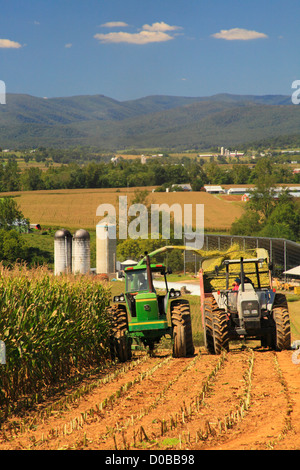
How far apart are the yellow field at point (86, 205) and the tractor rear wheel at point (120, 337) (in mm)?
89337

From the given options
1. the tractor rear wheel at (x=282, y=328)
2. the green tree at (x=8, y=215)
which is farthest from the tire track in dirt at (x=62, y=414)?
the green tree at (x=8, y=215)

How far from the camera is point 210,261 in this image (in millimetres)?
22422

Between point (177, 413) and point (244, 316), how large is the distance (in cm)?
722

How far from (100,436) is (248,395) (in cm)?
328

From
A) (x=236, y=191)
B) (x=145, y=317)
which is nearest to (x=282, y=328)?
(x=145, y=317)

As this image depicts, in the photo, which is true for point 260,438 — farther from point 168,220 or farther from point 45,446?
point 168,220

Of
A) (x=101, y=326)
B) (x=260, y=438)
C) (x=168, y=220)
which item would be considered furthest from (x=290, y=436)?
(x=168, y=220)

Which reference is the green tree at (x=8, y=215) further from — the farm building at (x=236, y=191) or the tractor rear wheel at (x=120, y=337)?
the tractor rear wheel at (x=120, y=337)

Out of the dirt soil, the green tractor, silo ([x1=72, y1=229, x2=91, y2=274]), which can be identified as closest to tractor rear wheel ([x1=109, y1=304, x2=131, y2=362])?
the green tractor

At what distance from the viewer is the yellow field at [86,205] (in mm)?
113875

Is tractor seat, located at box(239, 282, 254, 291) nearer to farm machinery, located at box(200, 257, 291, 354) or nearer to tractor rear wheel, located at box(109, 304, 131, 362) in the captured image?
farm machinery, located at box(200, 257, 291, 354)

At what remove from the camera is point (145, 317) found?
55.3 ft

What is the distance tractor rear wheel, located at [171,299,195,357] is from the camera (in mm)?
16766

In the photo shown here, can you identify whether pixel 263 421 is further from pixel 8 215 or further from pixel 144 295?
pixel 8 215
